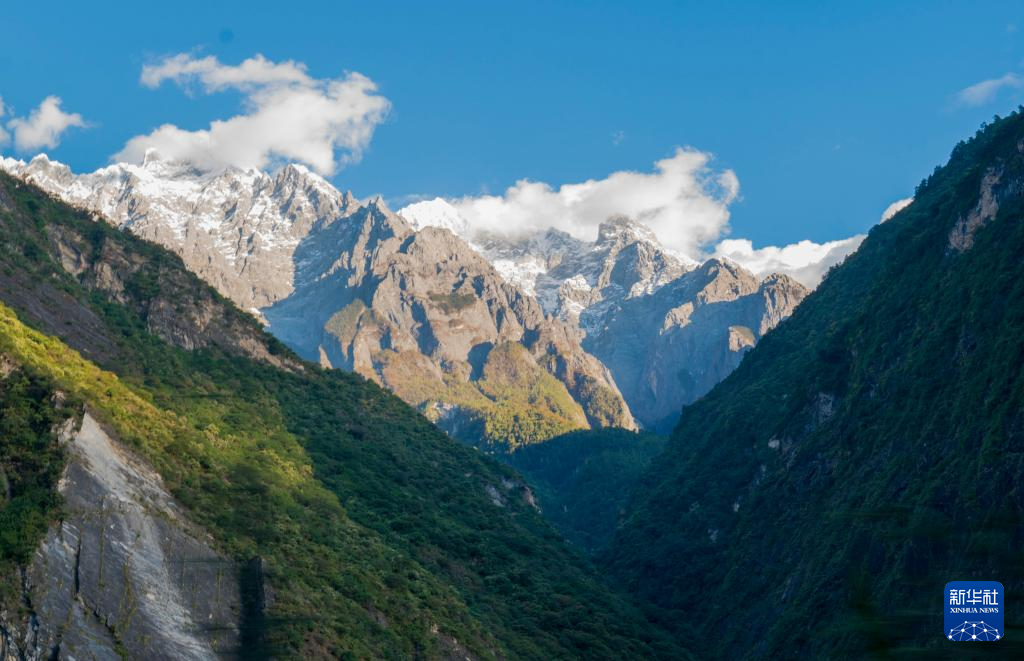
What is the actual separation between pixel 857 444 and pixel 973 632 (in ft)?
352

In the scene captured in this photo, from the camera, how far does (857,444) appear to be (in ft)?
390

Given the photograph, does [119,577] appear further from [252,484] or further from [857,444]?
[857,444]

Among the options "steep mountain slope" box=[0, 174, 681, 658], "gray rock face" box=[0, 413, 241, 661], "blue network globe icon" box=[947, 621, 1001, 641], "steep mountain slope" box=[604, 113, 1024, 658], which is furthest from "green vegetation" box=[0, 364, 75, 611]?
"steep mountain slope" box=[604, 113, 1024, 658]

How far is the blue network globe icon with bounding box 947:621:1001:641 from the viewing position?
15994mm

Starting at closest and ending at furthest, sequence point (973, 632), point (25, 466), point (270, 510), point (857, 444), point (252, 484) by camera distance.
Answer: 1. point (973, 632)
2. point (25, 466)
3. point (270, 510)
4. point (252, 484)
5. point (857, 444)

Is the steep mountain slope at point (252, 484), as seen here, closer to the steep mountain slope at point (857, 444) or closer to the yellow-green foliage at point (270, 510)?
the yellow-green foliage at point (270, 510)

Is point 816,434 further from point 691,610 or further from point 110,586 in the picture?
point 110,586

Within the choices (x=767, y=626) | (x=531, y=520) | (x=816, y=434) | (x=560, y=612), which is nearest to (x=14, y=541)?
(x=560, y=612)

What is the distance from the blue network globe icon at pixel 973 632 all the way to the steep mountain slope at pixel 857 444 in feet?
73.0

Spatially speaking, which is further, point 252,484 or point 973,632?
point 252,484

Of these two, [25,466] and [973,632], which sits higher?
[25,466]

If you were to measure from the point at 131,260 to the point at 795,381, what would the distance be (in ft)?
364

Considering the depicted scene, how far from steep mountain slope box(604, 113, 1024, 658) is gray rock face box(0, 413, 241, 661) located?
34.9 meters

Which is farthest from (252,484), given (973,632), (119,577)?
(973,632)
